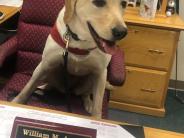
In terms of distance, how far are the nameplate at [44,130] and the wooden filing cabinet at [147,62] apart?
1597mm

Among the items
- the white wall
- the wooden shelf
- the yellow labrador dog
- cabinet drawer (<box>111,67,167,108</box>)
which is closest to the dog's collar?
the yellow labrador dog

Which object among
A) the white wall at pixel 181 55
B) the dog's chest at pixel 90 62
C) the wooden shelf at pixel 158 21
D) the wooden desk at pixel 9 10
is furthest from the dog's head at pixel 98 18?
the white wall at pixel 181 55

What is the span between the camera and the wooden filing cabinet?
7.95 feet

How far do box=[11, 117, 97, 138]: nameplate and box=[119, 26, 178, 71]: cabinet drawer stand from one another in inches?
63.4

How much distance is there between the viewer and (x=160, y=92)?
2600 millimetres

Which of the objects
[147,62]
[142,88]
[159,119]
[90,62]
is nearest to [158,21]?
[147,62]

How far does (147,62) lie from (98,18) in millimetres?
1300

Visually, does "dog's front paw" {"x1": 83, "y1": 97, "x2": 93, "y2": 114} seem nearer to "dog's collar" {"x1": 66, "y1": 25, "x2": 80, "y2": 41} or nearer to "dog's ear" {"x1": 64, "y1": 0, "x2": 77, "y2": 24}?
"dog's collar" {"x1": 66, "y1": 25, "x2": 80, "y2": 41}

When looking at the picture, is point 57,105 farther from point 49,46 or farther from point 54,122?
point 54,122

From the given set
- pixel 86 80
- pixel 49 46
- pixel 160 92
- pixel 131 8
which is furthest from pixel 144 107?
pixel 49 46

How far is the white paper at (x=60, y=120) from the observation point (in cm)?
94

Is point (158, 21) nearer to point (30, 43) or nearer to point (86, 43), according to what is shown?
point (30, 43)

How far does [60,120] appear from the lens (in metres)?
→ 0.96

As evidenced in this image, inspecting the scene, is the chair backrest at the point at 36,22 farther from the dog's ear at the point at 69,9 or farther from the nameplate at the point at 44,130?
the nameplate at the point at 44,130
